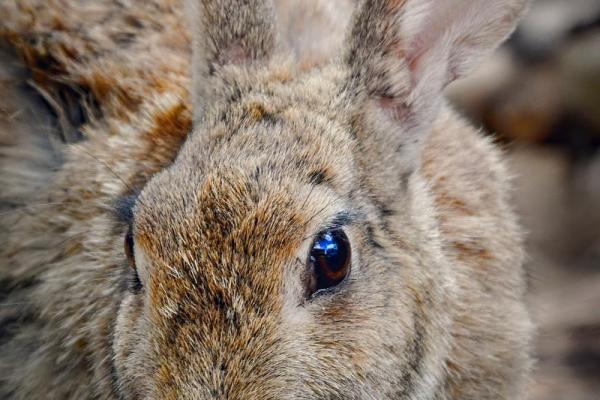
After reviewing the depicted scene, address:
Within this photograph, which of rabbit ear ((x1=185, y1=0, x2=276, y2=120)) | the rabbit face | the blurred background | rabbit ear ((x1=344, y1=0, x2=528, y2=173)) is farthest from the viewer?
the blurred background

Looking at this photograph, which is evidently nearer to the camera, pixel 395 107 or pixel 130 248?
pixel 130 248

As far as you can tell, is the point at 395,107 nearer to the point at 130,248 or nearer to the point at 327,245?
the point at 327,245

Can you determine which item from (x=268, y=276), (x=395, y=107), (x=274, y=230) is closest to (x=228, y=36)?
(x=395, y=107)

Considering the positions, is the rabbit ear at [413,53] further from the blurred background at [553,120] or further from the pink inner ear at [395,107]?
the blurred background at [553,120]

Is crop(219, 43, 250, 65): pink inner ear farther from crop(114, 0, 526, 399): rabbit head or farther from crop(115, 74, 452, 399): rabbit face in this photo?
crop(115, 74, 452, 399): rabbit face

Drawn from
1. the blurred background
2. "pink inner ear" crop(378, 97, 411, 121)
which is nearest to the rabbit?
"pink inner ear" crop(378, 97, 411, 121)
